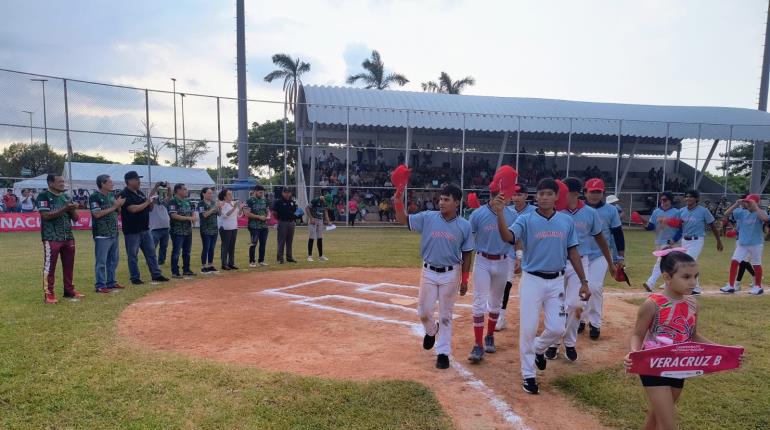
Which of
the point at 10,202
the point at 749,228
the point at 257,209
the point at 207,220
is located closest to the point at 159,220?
the point at 207,220

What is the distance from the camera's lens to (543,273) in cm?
445

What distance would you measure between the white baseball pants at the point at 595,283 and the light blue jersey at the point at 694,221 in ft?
14.5

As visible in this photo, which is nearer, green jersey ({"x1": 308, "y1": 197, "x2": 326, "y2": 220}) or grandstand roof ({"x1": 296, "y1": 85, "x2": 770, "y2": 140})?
green jersey ({"x1": 308, "y1": 197, "x2": 326, "y2": 220})

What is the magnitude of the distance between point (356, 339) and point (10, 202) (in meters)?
21.3

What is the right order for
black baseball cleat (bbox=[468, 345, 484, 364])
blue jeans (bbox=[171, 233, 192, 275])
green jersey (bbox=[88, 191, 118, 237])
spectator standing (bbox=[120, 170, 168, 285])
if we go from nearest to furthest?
black baseball cleat (bbox=[468, 345, 484, 364]) < green jersey (bbox=[88, 191, 118, 237]) < spectator standing (bbox=[120, 170, 168, 285]) < blue jeans (bbox=[171, 233, 192, 275])

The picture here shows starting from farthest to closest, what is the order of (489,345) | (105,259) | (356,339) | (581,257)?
(105,259), (356,339), (581,257), (489,345)

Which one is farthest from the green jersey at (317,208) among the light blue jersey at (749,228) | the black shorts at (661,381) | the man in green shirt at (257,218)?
the black shorts at (661,381)

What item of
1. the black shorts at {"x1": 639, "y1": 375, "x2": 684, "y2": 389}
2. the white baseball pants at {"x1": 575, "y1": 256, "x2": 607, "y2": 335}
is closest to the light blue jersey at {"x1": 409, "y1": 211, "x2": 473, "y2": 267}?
the white baseball pants at {"x1": 575, "y1": 256, "x2": 607, "y2": 335}

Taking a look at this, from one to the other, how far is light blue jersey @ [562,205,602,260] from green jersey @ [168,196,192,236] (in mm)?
7968

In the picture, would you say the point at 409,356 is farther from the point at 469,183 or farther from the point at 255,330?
the point at 469,183

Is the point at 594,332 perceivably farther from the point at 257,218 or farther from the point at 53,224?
the point at 53,224

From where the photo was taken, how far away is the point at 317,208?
12.4m

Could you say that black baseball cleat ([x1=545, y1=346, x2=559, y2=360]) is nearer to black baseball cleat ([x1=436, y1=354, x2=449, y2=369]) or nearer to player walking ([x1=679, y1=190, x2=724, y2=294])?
black baseball cleat ([x1=436, y1=354, x2=449, y2=369])

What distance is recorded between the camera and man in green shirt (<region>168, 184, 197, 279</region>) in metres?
9.78
